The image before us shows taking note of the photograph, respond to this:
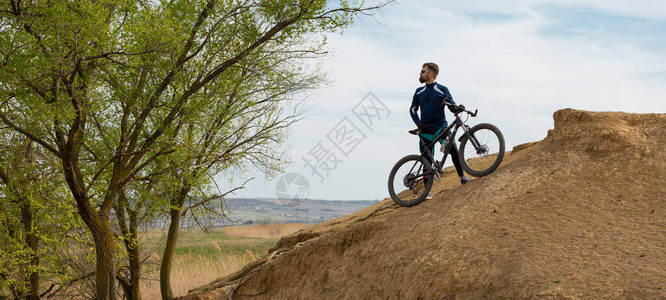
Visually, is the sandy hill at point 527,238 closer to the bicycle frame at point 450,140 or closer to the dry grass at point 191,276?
the bicycle frame at point 450,140

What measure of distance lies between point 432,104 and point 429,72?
0.58 metres

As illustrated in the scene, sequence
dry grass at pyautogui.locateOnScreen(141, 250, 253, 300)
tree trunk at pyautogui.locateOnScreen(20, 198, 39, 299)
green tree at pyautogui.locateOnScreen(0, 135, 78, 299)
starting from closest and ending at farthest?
1. green tree at pyautogui.locateOnScreen(0, 135, 78, 299)
2. tree trunk at pyautogui.locateOnScreen(20, 198, 39, 299)
3. dry grass at pyautogui.locateOnScreen(141, 250, 253, 300)

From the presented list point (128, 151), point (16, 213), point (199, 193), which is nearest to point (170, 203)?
point (199, 193)

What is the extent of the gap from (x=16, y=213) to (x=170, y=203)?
3577mm

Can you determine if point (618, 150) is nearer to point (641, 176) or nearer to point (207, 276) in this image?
point (641, 176)

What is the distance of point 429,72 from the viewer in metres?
10.1

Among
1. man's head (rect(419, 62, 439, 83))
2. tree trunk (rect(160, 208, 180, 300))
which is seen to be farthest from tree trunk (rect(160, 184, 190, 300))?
man's head (rect(419, 62, 439, 83))

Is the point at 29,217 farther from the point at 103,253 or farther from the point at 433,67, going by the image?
the point at 433,67

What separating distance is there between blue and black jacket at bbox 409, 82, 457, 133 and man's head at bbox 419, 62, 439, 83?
10 centimetres

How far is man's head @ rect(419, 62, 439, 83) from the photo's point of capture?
10084 millimetres

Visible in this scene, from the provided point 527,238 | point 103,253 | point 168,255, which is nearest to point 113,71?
point 103,253

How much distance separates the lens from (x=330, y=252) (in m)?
9.84

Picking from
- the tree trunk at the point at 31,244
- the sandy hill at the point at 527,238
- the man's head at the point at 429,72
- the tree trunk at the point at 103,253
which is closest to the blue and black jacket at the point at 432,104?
the man's head at the point at 429,72

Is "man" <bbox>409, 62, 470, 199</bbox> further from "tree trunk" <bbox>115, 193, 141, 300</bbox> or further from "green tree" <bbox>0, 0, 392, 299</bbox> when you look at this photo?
"tree trunk" <bbox>115, 193, 141, 300</bbox>
